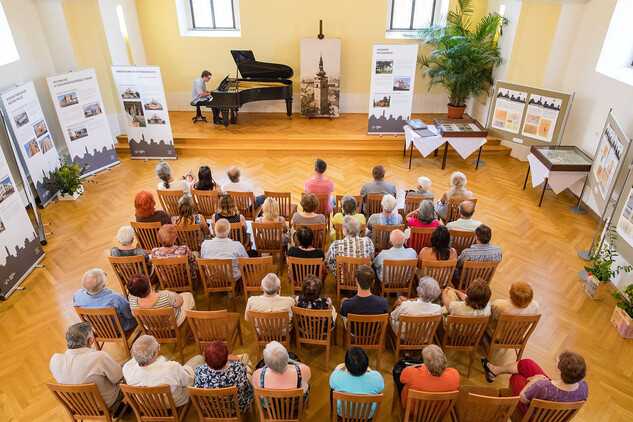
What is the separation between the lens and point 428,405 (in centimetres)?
318

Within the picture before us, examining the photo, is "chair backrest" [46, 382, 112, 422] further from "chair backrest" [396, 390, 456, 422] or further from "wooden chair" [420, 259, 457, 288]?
"wooden chair" [420, 259, 457, 288]

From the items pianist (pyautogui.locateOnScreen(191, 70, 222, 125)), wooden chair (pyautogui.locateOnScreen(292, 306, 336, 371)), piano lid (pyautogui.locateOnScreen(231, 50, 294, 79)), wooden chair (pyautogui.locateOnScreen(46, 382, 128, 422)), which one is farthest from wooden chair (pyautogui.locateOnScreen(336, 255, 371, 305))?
piano lid (pyautogui.locateOnScreen(231, 50, 294, 79))

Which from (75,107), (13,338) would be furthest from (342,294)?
(75,107)

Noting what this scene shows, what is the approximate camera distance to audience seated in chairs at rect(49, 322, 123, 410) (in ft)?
11.3

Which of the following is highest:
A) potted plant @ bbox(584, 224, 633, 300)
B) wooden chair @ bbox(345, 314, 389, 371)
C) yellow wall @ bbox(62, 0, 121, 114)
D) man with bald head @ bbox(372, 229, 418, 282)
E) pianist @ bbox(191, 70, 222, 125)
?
yellow wall @ bbox(62, 0, 121, 114)

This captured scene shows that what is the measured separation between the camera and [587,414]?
398 centimetres

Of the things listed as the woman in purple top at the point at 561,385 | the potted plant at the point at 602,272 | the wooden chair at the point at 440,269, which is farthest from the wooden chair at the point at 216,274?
the potted plant at the point at 602,272

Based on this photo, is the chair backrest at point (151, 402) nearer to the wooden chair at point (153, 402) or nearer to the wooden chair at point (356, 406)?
the wooden chair at point (153, 402)

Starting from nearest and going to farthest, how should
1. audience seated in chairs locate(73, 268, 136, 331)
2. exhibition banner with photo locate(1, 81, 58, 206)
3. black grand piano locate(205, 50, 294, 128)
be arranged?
audience seated in chairs locate(73, 268, 136, 331)
exhibition banner with photo locate(1, 81, 58, 206)
black grand piano locate(205, 50, 294, 128)

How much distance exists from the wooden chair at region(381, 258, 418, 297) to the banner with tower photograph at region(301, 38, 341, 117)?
22.2ft

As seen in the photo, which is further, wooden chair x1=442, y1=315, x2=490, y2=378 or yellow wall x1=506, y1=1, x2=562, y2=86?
yellow wall x1=506, y1=1, x2=562, y2=86

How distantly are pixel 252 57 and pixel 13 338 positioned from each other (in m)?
7.68

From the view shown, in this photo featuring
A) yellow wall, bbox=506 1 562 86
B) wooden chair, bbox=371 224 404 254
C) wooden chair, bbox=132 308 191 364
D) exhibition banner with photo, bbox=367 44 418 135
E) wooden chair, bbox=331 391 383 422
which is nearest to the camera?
wooden chair, bbox=331 391 383 422

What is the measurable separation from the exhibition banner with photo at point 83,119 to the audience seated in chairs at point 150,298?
17.3ft
